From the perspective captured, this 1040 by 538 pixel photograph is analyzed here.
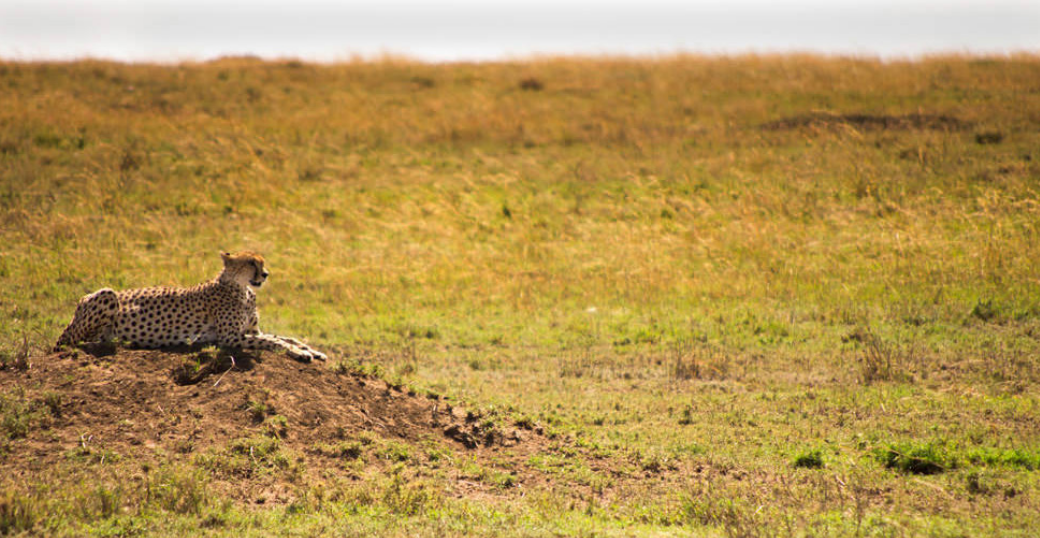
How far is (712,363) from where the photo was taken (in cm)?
1061

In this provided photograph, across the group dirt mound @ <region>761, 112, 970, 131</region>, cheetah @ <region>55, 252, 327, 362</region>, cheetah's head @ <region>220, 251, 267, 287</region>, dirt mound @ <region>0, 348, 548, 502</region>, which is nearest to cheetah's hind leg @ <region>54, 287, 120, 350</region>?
cheetah @ <region>55, 252, 327, 362</region>

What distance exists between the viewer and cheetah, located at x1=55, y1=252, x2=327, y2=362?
8430 millimetres

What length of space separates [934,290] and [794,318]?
7.90 feet

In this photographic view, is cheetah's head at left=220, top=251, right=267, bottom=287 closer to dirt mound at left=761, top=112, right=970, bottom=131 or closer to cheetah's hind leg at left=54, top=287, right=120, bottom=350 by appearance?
cheetah's hind leg at left=54, top=287, right=120, bottom=350

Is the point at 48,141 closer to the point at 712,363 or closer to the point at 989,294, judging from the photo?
the point at 712,363

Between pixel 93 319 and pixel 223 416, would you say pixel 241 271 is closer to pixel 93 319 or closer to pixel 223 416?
pixel 93 319

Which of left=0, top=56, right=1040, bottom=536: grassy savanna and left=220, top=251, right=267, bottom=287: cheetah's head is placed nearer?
left=0, top=56, right=1040, bottom=536: grassy savanna

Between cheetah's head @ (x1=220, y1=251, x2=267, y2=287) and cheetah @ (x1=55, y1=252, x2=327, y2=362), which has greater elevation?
cheetah's head @ (x1=220, y1=251, x2=267, y2=287)

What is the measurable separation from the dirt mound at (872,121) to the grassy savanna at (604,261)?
11 cm

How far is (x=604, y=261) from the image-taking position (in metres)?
15.7

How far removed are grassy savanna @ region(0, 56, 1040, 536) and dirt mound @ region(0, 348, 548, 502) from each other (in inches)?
9.0

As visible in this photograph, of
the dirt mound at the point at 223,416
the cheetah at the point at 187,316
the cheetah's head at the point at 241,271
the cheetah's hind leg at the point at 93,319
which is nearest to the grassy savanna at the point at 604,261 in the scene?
the dirt mound at the point at 223,416

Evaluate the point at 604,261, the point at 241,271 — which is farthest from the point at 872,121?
the point at 241,271

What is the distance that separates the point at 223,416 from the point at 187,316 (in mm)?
1622
